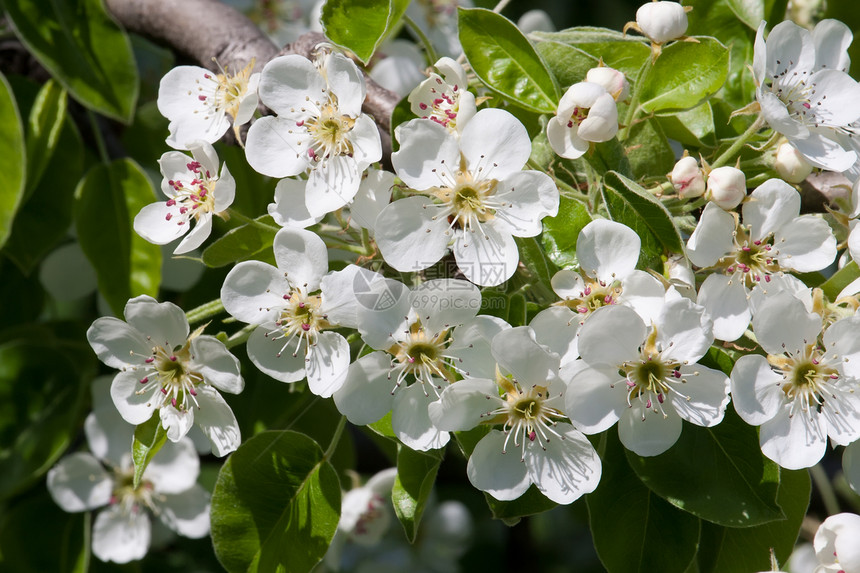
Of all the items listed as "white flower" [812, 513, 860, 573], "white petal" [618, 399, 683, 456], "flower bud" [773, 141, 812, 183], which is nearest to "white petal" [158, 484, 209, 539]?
"white petal" [618, 399, 683, 456]

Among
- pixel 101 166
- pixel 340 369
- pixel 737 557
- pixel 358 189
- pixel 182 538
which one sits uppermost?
pixel 358 189

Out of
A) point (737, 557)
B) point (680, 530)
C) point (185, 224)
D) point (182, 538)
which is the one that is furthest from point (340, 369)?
Answer: point (182, 538)

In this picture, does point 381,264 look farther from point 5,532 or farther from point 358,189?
point 5,532

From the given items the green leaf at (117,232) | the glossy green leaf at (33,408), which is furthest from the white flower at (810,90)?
the glossy green leaf at (33,408)

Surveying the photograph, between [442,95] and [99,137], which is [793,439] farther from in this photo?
[99,137]

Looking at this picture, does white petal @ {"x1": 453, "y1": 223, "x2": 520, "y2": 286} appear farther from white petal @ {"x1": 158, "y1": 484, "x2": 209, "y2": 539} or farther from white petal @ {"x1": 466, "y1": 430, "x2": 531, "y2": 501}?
white petal @ {"x1": 158, "y1": 484, "x2": 209, "y2": 539}

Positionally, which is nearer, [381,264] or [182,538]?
[381,264]


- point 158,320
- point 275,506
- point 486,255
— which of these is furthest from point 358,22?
point 275,506

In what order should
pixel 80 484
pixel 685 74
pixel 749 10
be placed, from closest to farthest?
pixel 685 74 < pixel 749 10 < pixel 80 484
